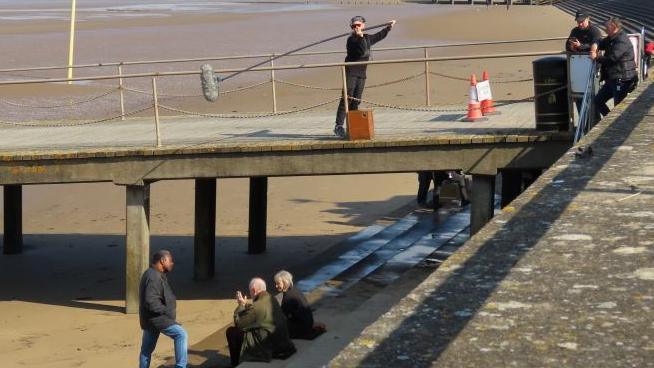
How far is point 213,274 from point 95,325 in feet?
8.56

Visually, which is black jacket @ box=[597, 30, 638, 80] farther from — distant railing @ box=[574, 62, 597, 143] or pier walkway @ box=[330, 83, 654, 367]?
pier walkway @ box=[330, 83, 654, 367]

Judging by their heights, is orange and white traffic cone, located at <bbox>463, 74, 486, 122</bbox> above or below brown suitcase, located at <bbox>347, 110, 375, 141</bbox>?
above

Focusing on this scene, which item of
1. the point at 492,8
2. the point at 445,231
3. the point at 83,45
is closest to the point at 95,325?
the point at 445,231

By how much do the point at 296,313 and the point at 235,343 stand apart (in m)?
0.67

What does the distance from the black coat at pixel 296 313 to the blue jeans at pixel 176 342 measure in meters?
1.01

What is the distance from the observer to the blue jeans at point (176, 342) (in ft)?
35.2

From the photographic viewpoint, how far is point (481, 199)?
1406 cm

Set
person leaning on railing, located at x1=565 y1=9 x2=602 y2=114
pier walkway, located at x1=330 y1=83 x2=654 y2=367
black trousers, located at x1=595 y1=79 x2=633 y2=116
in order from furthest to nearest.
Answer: person leaning on railing, located at x1=565 y1=9 x2=602 y2=114 < black trousers, located at x1=595 y1=79 x2=633 y2=116 < pier walkway, located at x1=330 y1=83 x2=654 y2=367

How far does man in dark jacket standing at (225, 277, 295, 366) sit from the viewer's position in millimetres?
10648

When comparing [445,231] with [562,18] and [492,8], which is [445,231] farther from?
[492,8]

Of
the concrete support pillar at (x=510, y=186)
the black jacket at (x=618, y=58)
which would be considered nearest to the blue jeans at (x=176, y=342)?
the black jacket at (x=618, y=58)

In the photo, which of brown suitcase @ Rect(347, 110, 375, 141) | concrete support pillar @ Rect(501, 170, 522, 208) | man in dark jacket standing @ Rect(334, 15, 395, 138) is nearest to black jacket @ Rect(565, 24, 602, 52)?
man in dark jacket standing @ Rect(334, 15, 395, 138)

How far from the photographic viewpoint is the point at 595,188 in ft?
26.3

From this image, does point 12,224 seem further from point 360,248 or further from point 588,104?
point 588,104
